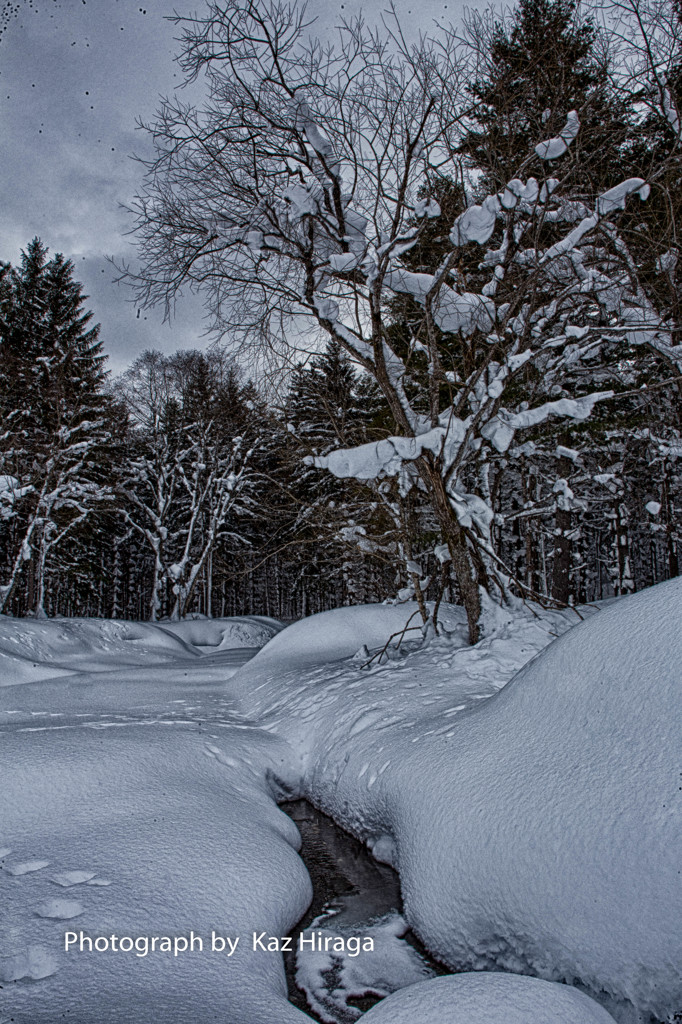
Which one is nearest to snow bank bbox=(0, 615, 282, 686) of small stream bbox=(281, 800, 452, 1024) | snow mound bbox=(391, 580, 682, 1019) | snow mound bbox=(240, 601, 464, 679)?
snow mound bbox=(240, 601, 464, 679)

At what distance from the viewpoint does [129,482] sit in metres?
21.5

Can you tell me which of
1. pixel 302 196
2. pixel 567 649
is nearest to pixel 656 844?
pixel 567 649

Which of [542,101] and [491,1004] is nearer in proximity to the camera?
[491,1004]

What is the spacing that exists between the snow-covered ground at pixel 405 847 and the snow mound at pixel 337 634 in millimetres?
3551

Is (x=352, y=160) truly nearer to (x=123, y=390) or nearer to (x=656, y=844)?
(x=656, y=844)

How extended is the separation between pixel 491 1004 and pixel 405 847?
1429 millimetres

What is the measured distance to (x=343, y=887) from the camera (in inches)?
130

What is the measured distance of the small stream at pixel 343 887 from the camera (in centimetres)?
248

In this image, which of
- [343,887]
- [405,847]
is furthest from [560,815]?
[343,887]

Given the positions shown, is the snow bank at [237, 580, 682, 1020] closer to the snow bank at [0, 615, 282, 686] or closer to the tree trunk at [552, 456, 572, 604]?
the snow bank at [0, 615, 282, 686]

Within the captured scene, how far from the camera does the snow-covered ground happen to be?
6.15 ft

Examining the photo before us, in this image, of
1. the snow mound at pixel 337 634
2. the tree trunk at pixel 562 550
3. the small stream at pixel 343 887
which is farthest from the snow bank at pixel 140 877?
the tree trunk at pixel 562 550

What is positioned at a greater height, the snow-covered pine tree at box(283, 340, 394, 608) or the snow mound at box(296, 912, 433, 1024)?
the snow-covered pine tree at box(283, 340, 394, 608)

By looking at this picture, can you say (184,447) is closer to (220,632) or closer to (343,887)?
(220,632)
